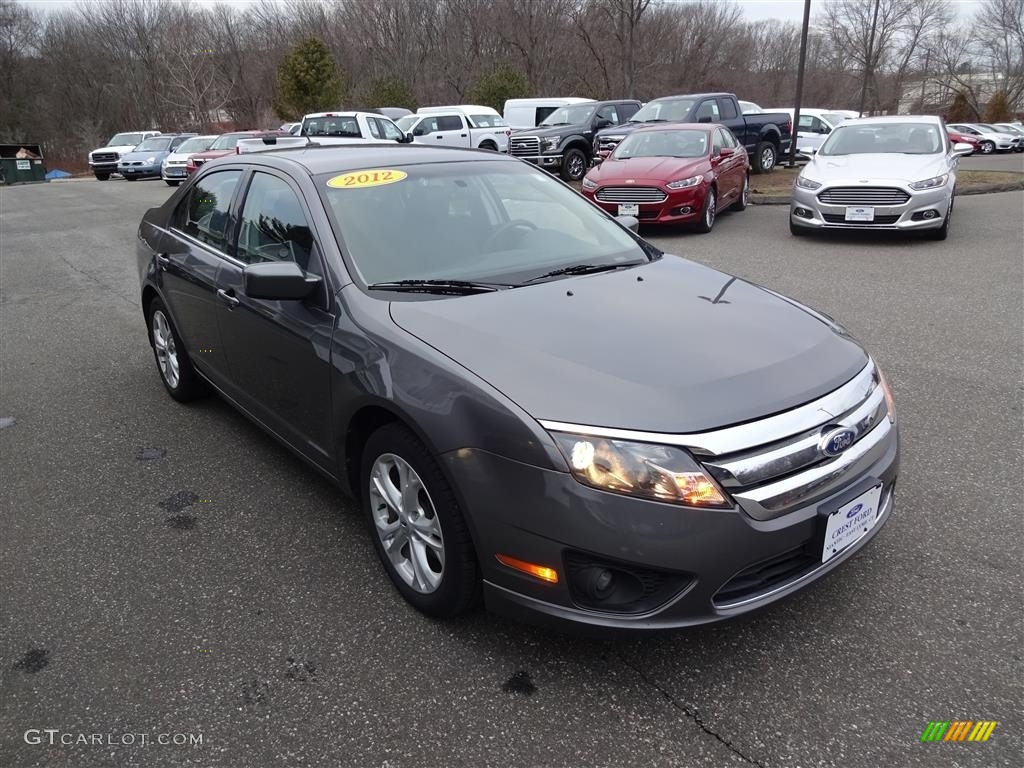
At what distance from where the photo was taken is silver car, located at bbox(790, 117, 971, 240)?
920 cm

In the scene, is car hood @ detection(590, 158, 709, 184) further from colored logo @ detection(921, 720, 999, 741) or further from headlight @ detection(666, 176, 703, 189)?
colored logo @ detection(921, 720, 999, 741)

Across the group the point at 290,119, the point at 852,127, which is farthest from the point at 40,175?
the point at 852,127

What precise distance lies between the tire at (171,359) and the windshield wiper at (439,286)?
7.31 feet

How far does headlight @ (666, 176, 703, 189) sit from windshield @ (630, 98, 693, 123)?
500 cm

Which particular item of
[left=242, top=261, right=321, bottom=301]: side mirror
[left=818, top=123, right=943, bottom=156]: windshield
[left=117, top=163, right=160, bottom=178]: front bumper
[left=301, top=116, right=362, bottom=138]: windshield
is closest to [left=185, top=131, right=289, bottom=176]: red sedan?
[left=301, top=116, right=362, bottom=138]: windshield

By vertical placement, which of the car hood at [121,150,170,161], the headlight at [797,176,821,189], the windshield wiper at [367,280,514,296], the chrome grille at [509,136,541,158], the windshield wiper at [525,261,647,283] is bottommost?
the headlight at [797,176,821,189]

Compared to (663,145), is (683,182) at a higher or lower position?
lower

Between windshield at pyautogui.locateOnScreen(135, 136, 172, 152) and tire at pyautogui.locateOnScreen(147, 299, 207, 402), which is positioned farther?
windshield at pyautogui.locateOnScreen(135, 136, 172, 152)

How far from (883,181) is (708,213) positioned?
96.3 inches

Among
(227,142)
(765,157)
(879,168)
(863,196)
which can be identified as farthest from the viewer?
(227,142)

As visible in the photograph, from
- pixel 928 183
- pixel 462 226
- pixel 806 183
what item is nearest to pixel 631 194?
pixel 806 183

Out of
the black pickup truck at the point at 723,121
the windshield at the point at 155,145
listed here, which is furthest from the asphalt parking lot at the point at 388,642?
the windshield at the point at 155,145

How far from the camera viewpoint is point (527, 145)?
16625 millimetres

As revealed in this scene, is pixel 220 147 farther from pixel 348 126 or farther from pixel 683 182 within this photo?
pixel 683 182
